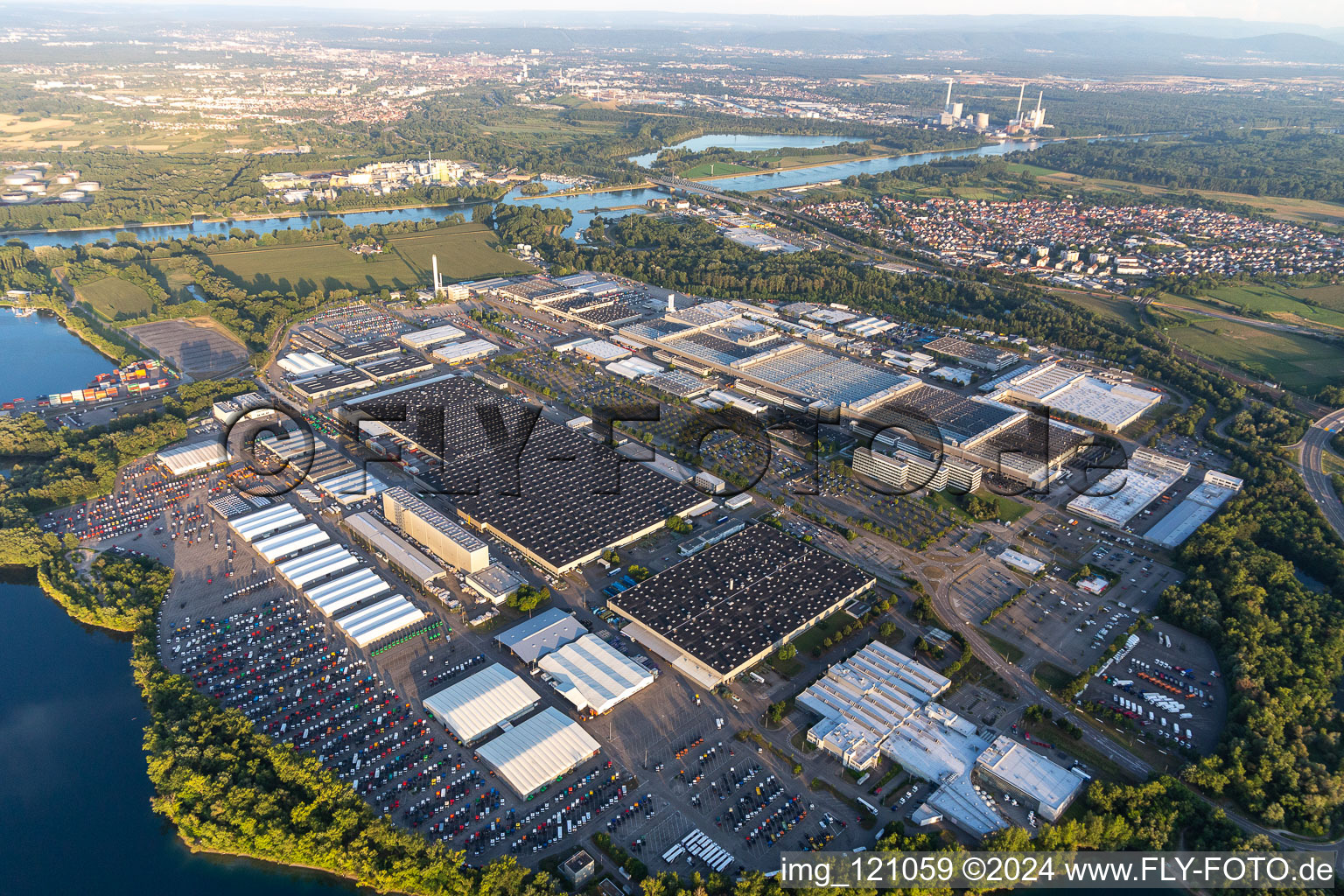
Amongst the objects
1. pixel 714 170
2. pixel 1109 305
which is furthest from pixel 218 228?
pixel 1109 305

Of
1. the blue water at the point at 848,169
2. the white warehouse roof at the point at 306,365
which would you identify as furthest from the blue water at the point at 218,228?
the blue water at the point at 848,169

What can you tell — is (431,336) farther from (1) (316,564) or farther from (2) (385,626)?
(2) (385,626)

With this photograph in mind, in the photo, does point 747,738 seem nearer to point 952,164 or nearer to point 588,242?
point 588,242

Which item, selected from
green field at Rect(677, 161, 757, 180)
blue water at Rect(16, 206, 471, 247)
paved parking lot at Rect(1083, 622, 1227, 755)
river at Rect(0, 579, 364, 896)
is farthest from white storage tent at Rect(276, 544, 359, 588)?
green field at Rect(677, 161, 757, 180)

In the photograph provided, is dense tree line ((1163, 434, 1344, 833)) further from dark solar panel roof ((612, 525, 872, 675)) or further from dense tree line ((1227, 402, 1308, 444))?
dark solar panel roof ((612, 525, 872, 675))

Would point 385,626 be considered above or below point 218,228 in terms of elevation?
below

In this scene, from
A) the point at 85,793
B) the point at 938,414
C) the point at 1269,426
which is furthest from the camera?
the point at 1269,426
